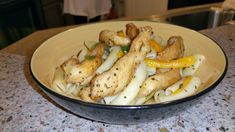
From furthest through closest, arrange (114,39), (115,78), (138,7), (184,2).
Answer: (138,7), (184,2), (114,39), (115,78)

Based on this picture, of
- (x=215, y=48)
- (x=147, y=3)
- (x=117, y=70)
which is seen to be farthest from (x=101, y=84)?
(x=147, y=3)

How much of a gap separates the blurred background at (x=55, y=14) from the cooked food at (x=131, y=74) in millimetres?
588

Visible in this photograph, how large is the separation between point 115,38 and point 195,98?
220 millimetres

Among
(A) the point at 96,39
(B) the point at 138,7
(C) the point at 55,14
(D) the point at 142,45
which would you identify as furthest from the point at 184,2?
(D) the point at 142,45

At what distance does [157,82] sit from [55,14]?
2055mm

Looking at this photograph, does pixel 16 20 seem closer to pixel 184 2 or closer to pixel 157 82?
pixel 184 2

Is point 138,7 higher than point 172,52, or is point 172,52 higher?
point 172,52

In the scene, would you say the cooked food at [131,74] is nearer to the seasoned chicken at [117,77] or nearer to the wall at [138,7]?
the seasoned chicken at [117,77]

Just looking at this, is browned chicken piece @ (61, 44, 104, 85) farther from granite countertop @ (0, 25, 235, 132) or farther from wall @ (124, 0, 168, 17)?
wall @ (124, 0, 168, 17)

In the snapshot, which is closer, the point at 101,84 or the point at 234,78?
the point at 101,84

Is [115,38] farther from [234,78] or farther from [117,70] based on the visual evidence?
[234,78]

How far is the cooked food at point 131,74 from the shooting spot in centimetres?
42

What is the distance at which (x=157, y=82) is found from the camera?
0.43 meters

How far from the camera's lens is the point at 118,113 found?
14.6 inches
